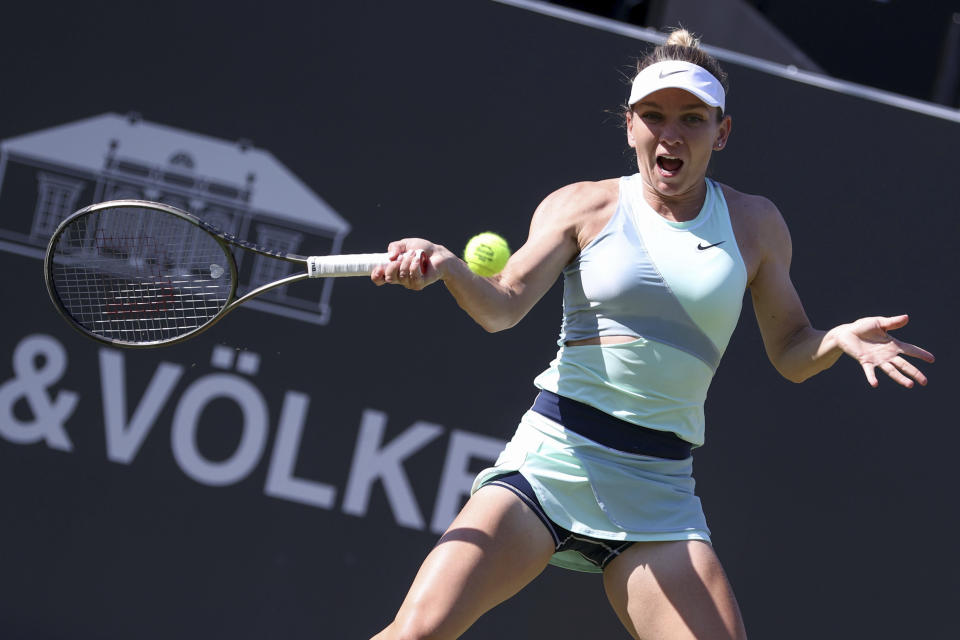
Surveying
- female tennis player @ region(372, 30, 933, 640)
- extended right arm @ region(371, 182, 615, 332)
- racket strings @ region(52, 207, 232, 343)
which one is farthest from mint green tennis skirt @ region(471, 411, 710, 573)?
racket strings @ region(52, 207, 232, 343)

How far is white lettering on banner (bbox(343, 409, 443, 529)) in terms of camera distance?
146 inches

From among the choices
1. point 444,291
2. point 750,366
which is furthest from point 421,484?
point 750,366

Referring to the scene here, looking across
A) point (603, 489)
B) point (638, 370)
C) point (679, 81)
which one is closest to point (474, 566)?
point (603, 489)

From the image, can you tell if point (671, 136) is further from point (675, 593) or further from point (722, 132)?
point (675, 593)

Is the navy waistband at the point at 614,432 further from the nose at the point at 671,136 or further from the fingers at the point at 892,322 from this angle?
the nose at the point at 671,136

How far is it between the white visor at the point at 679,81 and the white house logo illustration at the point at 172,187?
1587 mm

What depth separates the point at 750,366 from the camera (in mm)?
3779

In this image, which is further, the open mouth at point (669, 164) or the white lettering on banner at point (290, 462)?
the white lettering on banner at point (290, 462)

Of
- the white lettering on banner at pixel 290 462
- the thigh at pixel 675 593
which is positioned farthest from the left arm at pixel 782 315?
the white lettering on banner at pixel 290 462

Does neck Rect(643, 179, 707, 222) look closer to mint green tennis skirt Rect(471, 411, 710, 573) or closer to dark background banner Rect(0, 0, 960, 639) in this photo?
mint green tennis skirt Rect(471, 411, 710, 573)

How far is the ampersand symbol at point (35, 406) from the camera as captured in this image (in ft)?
12.1

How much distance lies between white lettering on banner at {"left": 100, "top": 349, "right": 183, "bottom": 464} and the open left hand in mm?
2313

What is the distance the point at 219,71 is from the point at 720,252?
2.07 m

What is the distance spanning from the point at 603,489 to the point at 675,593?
0.26 metres
